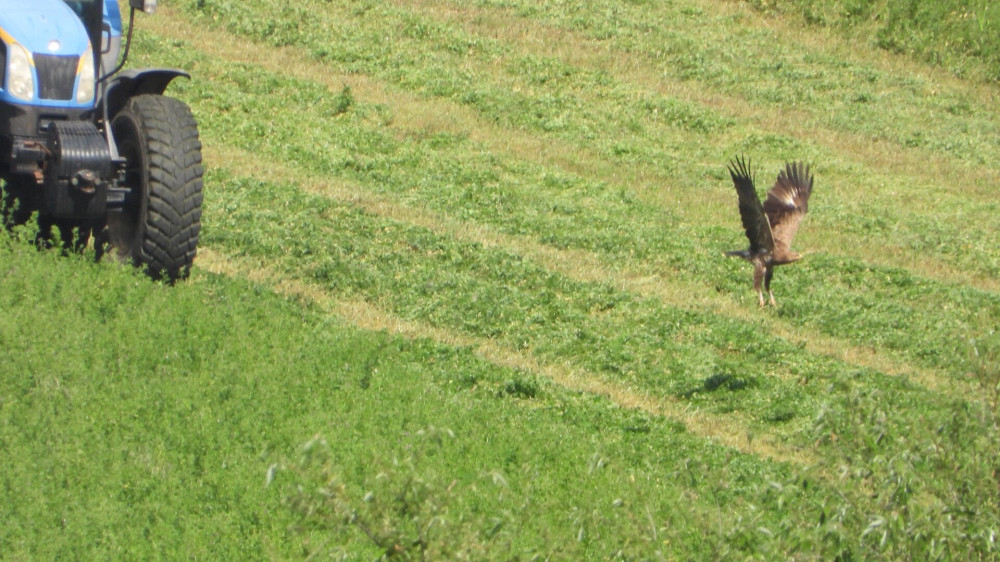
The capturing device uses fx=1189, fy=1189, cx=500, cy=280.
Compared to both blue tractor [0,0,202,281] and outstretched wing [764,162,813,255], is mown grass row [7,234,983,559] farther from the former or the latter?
outstretched wing [764,162,813,255]

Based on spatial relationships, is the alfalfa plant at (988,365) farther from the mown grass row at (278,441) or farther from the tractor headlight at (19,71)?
the tractor headlight at (19,71)

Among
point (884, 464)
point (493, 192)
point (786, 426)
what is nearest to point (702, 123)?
point (493, 192)

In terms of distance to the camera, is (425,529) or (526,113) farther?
(526,113)

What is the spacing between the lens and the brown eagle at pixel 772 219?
10945 mm

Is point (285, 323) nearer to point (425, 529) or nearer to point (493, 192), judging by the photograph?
point (425, 529)

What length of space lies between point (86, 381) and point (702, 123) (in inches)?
577

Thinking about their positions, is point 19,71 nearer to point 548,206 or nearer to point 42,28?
point 42,28

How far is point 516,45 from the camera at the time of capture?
22.6 meters

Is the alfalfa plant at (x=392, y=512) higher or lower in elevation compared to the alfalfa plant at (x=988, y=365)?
lower

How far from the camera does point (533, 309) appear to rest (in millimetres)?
11570

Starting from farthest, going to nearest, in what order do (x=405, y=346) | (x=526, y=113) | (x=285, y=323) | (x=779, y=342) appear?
(x=526, y=113)
(x=779, y=342)
(x=405, y=346)
(x=285, y=323)

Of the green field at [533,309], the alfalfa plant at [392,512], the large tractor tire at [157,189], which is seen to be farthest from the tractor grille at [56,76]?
the alfalfa plant at [392,512]

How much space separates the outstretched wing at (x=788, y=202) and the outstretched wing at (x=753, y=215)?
0.46 m

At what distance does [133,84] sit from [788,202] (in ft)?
21.2
